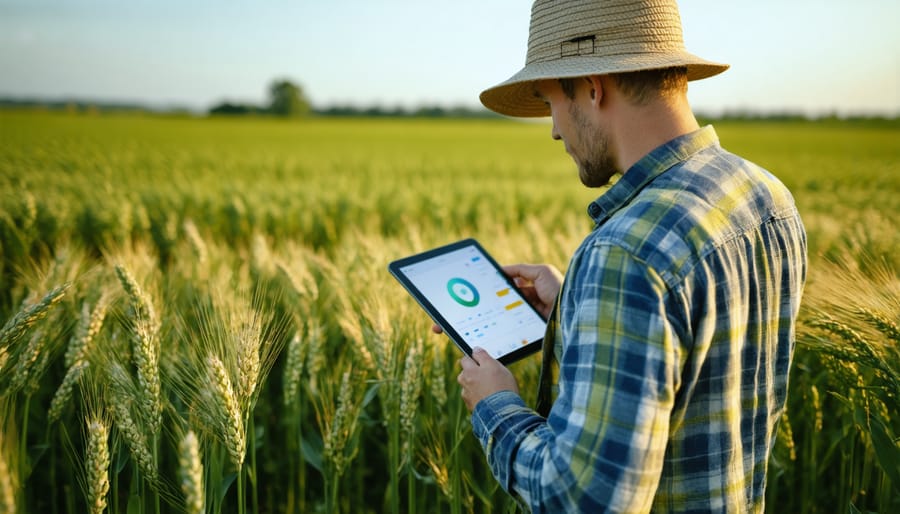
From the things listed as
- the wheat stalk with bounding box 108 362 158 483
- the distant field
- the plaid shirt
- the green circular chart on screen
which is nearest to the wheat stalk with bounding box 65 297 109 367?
the distant field

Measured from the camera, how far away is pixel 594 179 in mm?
1421

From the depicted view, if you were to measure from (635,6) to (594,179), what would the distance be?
0.41m

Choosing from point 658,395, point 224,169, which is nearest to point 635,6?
point 658,395

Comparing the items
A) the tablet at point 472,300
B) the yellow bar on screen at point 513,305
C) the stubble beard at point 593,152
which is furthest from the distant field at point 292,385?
the stubble beard at point 593,152

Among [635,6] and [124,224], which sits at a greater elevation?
[635,6]

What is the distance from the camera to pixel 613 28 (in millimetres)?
1373

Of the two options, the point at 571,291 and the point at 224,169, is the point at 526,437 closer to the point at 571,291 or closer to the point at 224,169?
the point at 571,291

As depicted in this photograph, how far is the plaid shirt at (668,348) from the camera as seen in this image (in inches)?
41.3

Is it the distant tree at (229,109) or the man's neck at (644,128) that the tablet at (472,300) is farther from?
the distant tree at (229,109)

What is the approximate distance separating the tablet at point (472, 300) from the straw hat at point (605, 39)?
753 millimetres

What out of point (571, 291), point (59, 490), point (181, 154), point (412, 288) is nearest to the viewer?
point (571, 291)

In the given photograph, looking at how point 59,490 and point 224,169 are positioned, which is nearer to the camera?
point 59,490

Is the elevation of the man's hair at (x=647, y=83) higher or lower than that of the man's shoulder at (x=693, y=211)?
higher

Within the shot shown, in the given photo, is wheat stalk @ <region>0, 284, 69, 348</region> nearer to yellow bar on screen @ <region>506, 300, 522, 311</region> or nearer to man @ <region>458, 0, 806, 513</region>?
man @ <region>458, 0, 806, 513</region>
